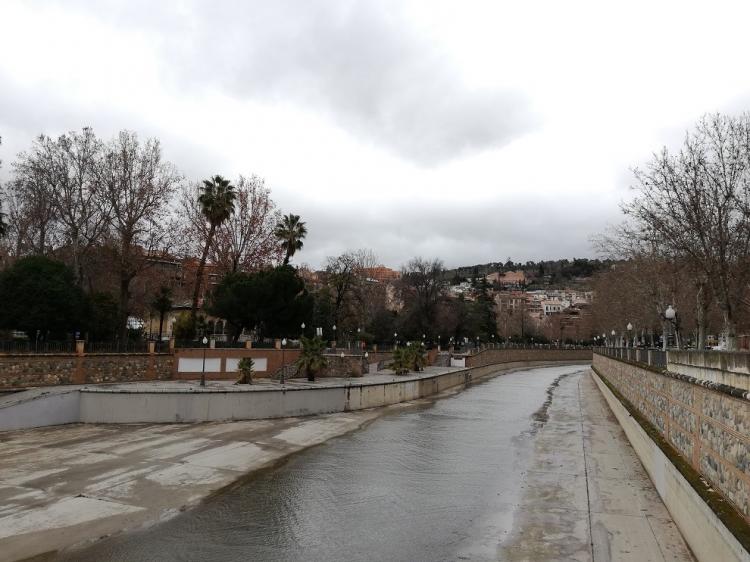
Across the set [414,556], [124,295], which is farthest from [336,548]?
[124,295]

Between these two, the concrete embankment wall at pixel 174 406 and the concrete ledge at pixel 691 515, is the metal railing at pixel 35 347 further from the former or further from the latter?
the concrete ledge at pixel 691 515

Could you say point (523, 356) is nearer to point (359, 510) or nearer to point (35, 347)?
point (35, 347)

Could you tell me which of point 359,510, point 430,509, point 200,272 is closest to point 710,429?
point 430,509

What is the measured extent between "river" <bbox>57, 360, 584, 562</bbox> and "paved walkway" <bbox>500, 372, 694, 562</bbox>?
504mm

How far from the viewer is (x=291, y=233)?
163ft

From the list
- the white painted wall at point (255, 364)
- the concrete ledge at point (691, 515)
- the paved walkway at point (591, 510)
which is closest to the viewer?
the concrete ledge at point (691, 515)

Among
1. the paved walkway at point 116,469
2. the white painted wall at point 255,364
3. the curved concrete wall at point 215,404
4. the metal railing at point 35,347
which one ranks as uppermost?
the metal railing at point 35,347

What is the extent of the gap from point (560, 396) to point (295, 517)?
106ft

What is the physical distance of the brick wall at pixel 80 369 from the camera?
23.9 meters

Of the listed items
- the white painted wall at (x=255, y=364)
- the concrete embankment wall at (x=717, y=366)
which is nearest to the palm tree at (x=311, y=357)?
the white painted wall at (x=255, y=364)

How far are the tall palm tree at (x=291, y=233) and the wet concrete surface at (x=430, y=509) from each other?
32.2 metres

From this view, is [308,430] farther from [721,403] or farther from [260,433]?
[721,403]

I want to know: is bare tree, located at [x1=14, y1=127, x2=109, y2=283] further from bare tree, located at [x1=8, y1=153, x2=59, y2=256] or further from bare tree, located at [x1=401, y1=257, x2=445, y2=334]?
bare tree, located at [x1=401, y1=257, x2=445, y2=334]

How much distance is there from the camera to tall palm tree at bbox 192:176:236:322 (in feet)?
139
